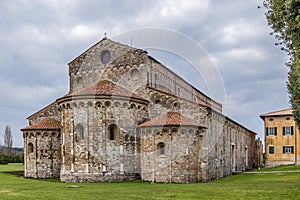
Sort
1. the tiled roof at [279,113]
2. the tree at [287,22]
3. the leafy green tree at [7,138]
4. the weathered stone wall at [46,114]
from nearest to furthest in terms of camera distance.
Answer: the tree at [287,22] < the weathered stone wall at [46,114] < the tiled roof at [279,113] < the leafy green tree at [7,138]

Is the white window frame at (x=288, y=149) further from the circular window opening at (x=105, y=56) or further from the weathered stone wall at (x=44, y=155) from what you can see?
the weathered stone wall at (x=44, y=155)

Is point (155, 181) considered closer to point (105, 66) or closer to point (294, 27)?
point (105, 66)

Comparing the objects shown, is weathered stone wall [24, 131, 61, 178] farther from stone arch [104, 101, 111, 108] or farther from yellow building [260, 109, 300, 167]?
yellow building [260, 109, 300, 167]

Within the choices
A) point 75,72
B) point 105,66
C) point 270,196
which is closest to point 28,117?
point 75,72

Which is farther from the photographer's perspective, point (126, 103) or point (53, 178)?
point (53, 178)

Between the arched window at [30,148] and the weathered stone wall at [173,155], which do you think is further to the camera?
the arched window at [30,148]

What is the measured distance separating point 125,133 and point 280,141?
33930 millimetres

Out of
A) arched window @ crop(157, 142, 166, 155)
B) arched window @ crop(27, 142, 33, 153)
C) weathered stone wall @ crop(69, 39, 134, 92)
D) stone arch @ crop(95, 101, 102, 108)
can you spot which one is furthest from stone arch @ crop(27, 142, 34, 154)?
arched window @ crop(157, 142, 166, 155)

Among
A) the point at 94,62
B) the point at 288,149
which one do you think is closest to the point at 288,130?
the point at 288,149

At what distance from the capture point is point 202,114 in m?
30.4

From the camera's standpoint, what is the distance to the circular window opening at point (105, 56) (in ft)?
115

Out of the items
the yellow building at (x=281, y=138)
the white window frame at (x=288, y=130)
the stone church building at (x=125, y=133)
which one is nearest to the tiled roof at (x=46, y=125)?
the stone church building at (x=125, y=133)

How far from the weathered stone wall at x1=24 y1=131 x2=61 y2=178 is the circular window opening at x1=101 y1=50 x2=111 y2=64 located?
8172mm

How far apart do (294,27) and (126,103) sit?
16.7 m
